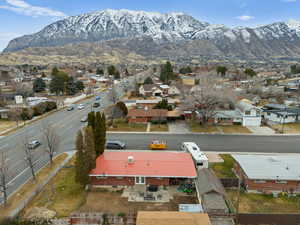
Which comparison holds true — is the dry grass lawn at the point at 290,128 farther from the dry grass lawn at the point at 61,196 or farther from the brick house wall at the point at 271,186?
the dry grass lawn at the point at 61,196

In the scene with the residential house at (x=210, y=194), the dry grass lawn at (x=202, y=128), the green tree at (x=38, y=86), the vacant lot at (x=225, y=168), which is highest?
the green tree at (x=38, y=86)

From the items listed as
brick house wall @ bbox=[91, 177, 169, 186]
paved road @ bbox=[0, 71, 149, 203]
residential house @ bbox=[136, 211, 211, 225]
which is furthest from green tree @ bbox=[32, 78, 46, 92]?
residential house @ bbox=[136, 211, 211, 225]

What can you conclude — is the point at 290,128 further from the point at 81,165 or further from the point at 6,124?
the point at 6,124

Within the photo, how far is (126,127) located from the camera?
119 feet

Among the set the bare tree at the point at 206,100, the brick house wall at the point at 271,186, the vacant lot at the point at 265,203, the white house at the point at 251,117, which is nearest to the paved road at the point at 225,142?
the bare tree at the point at 206,100

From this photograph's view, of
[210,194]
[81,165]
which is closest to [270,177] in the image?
[210,194]

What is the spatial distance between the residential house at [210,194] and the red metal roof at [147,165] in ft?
3.32

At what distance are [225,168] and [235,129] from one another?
1471 centimetres

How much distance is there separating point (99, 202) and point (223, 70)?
89.7m

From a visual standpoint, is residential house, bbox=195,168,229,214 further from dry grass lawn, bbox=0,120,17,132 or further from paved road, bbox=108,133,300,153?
dry grass lawn, bbox=0,120,17,132

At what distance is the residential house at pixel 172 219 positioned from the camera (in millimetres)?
13141

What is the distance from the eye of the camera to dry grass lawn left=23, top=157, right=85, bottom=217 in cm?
1659

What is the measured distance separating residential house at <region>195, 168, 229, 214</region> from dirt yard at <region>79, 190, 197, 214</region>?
137 centimetres

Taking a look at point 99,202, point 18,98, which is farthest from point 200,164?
point 18,98
